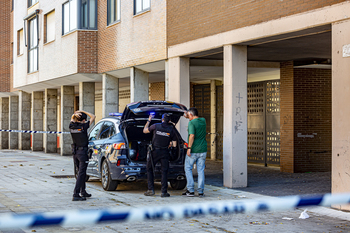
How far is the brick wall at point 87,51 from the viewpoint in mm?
19312

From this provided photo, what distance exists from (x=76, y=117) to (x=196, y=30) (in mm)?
4960

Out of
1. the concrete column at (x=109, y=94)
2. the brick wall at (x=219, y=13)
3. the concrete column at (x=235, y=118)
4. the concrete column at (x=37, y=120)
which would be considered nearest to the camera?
the brick wall at (x=219, y=13)

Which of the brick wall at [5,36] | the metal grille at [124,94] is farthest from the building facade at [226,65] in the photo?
the brick wall at [5,36]

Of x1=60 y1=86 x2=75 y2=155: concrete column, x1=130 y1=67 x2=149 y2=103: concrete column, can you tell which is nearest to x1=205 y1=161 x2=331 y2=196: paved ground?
x1=130 y1=67 x2=149 y2=103: concrete column

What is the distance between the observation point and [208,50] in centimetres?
1233

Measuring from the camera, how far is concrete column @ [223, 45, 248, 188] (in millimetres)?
11188

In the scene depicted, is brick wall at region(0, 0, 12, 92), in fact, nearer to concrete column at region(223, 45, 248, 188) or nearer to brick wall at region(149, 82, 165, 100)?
brick wall at region(149, 82, 165, 100)

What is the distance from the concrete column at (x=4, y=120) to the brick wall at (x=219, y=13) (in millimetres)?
22574

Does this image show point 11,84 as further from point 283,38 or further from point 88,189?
point 283,38

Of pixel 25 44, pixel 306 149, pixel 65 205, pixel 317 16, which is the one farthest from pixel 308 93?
pixel 25 44

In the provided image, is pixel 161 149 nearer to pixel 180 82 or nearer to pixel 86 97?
pixel 180 82

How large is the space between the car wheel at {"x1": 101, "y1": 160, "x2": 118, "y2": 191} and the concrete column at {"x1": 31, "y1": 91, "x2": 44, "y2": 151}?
17967 millimetres

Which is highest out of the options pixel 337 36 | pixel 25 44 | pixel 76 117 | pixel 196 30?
pixel 25 44

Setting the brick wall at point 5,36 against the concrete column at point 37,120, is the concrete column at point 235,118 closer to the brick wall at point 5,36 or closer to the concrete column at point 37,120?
the concrete column at point 37,120
